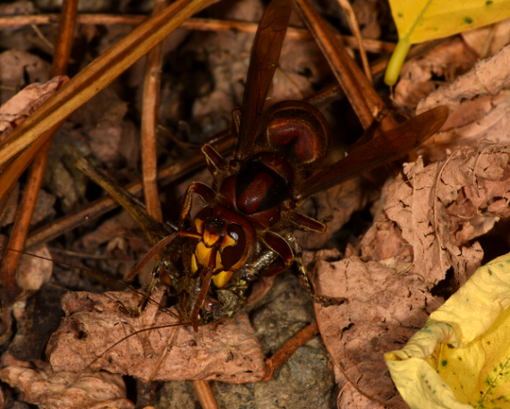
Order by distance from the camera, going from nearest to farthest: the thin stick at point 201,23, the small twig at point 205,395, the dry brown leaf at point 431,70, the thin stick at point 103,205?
the small twig at point 205,395
the thin stick at point 103,205
the dry brown leaf at point 431,70
the thin stick at point 201,23

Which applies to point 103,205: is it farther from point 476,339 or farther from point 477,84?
point 477,84

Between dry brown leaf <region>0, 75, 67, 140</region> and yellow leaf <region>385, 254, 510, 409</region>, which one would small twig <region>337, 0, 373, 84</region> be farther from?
dry brown leaf <region>0, 75, 67, 140</region>

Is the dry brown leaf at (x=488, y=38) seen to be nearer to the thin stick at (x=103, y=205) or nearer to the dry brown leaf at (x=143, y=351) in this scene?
the thin stick at (x=103, y=205)

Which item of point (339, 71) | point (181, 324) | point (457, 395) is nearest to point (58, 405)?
point (181, 324)

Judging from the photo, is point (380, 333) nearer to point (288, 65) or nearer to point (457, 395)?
point (457, 395)

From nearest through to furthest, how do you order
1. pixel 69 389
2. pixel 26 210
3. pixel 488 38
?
pixel 69 389
pixel 26 210
pixel 488 38

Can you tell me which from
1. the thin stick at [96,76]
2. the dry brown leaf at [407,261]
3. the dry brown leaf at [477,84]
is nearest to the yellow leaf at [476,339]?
the dry brown leaf at [407,261]

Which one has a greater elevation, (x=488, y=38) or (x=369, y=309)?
(x=488, y=38)

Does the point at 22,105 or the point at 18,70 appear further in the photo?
the point at 18,70

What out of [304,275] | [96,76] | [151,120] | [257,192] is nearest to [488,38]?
[257,192]
